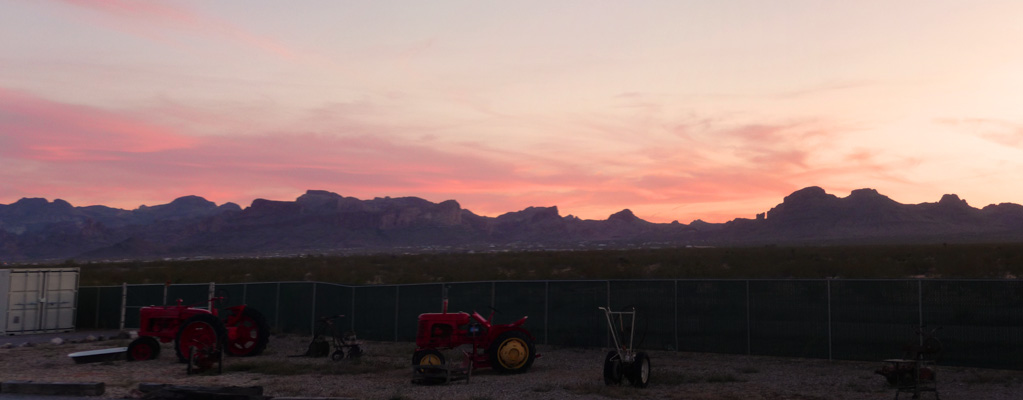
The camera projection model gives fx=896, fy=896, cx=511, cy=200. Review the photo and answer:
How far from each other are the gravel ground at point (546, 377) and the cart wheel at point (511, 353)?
230mm

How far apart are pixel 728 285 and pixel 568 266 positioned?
42481 millimetres

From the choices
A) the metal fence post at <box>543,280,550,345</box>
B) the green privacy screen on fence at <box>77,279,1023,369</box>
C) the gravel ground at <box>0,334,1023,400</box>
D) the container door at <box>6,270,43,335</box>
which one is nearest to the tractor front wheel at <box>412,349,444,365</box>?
the gravel ground at <box>0,334,1023,400</box>

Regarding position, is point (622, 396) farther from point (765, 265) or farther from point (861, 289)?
point (765, 265)

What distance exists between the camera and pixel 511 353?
18781mm

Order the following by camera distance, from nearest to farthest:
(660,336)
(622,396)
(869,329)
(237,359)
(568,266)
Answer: (622,396), (869,329), (237,359), (660,336), (568,266)

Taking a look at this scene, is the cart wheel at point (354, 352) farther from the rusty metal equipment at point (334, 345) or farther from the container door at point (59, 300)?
the container door at point (59, 300)

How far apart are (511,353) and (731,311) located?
6.67 meters

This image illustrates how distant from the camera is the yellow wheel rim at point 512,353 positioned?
1873 cm

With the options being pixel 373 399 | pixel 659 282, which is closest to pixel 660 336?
pixel 659 282

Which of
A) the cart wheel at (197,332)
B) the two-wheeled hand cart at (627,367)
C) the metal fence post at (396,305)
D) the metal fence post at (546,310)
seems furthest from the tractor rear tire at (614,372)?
the metal fence post at (396,305)

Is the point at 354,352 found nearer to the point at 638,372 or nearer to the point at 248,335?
the point at 248,335

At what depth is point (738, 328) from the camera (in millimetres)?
22328

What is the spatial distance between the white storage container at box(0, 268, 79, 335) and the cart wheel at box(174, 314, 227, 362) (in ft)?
46.2

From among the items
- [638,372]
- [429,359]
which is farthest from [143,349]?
[638,372]
